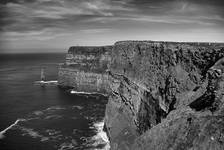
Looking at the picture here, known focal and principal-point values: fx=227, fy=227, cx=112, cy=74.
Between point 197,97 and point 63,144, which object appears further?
point 63,144

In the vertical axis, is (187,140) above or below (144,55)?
below

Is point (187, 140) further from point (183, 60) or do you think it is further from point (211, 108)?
point (183, 60)

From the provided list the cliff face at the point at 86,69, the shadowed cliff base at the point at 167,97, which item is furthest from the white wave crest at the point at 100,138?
the cliff face at the point at 86,69

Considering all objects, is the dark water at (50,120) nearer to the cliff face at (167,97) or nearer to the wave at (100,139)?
the wave at (100,139)

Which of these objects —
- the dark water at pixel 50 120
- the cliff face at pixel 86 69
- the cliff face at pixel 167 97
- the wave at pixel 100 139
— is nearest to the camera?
the cliff face at pixel 167 97

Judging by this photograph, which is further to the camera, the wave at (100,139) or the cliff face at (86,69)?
the cliff face at (86,69)

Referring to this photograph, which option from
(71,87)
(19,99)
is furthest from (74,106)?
(71,87)
